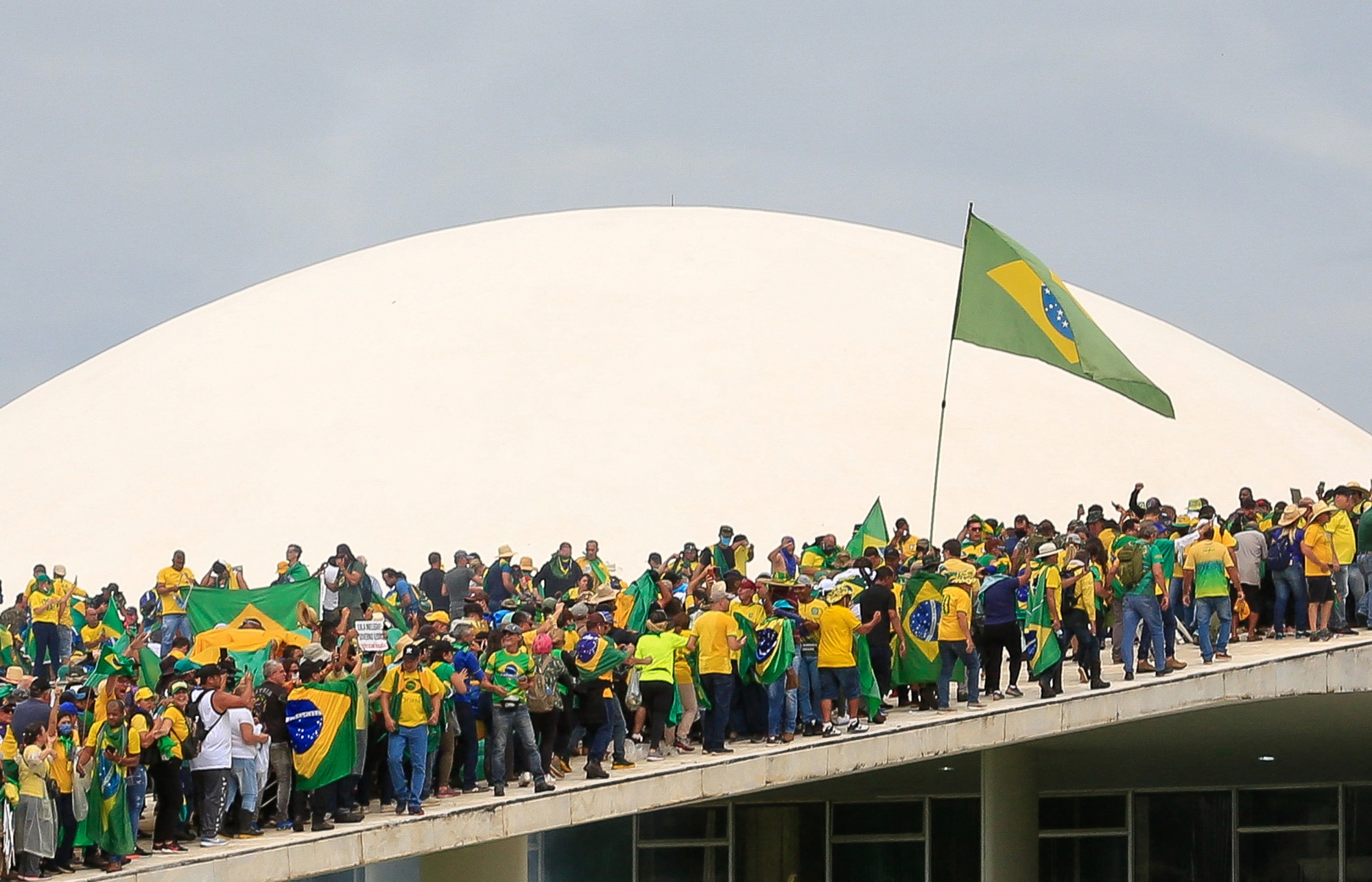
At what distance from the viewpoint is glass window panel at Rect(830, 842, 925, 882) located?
23.8 metres

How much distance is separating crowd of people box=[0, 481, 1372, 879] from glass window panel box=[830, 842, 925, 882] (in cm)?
641

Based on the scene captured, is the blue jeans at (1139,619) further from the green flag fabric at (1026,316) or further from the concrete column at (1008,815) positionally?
the concrete column at (1008,815)

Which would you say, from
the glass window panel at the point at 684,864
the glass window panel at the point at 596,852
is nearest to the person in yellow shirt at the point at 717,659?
the glass window panel at the point at 596,852

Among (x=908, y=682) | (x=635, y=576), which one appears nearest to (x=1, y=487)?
(x=635, y=576)

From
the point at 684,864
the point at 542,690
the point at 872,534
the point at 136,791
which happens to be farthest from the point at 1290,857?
the point at 136,791

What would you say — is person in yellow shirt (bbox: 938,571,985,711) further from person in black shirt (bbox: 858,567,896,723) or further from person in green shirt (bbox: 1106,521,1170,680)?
person in green shirt (bbox: 1106,521,1170,680)

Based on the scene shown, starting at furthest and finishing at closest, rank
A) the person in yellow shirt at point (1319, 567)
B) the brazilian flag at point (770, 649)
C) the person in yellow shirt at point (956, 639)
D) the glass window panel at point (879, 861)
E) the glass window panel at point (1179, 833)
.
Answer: the glass window panel at point (879, 861) → the glass window panel at point (1179, 833) → the person in yellow shirt at point (1319, 567) → the person in yellow shirt at point (956, 639) → the brazilian flag at point (770, 649)

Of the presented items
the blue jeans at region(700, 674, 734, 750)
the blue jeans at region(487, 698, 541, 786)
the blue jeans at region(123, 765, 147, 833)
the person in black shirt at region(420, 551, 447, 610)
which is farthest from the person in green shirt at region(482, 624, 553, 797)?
the person in black shirt at region(420, 551, 447, 610)

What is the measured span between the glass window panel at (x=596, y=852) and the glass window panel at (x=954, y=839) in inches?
157

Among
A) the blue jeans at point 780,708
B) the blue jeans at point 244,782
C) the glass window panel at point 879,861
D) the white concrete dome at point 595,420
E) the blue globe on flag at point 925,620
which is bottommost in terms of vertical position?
the glass window panel at point 879,861

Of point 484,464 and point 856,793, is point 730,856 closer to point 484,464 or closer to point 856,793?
point 856,793

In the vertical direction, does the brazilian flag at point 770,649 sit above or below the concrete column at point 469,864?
above

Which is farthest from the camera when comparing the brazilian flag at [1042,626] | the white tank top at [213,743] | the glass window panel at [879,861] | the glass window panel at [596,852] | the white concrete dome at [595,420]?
the white concrete dome at [595,420]

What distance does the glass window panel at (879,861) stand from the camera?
23.8 meters
